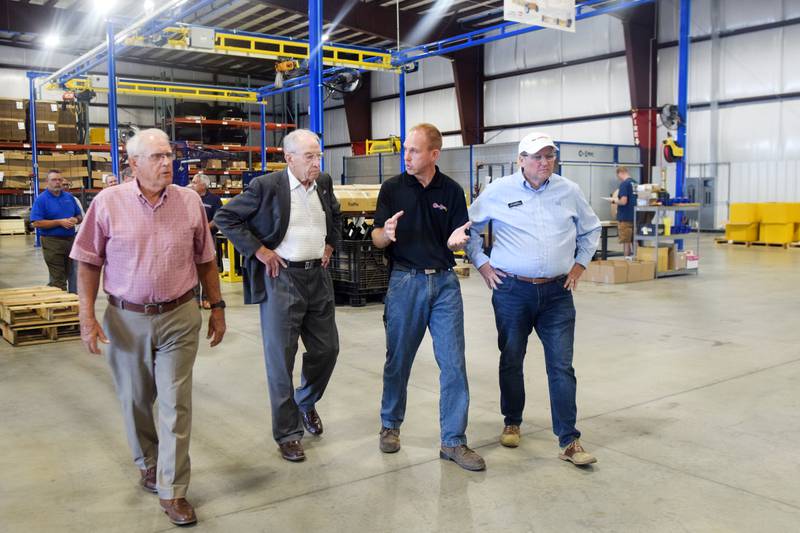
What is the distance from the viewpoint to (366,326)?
26.9 feet

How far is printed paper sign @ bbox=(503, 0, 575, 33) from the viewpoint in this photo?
1031 cm

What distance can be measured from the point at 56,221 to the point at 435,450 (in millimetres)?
6007

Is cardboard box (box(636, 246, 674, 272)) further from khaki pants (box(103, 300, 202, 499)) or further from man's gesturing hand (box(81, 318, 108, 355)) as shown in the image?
man's gesturing hand (box(81, 318, 108, 355))

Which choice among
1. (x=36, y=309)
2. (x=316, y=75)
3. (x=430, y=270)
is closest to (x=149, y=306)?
(x=430, y=270)

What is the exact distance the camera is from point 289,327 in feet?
12.8

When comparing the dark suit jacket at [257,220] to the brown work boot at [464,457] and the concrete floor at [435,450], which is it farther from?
the brown work boot at [464,457]

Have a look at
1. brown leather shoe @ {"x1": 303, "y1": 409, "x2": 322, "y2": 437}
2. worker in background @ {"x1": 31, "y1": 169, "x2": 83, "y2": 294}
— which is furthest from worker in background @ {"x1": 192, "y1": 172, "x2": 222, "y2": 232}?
brown leather shoe @ {"x1": 303, "y1": 409, "x2": 322, "y2": 437}

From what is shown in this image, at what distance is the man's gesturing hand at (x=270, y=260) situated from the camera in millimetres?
3824

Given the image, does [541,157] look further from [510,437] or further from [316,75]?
[316,75]

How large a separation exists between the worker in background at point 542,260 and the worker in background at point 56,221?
6043mm

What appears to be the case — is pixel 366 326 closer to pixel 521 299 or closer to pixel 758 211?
pixel 521 299

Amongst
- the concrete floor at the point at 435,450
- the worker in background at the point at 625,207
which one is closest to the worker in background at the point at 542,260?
the concrete floor at the point at 435,450

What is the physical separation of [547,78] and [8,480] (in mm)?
23073

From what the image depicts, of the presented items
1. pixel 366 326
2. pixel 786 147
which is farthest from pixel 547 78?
pixel 366 326
